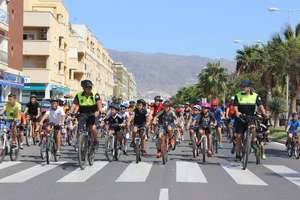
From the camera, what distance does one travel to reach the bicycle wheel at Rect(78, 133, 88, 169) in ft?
50.1

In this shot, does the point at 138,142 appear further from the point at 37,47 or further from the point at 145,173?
the point at 37,47

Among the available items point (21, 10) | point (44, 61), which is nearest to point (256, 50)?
point (44, 61)

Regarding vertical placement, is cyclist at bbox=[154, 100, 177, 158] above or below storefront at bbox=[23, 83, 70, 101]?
below

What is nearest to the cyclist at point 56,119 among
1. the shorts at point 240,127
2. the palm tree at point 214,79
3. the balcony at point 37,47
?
the shorts at point 240,127

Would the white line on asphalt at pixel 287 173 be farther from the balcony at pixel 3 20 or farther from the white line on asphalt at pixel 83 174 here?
the balcony at pixel 3 20

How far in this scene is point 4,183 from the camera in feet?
41.6

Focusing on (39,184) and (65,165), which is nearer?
(39,184)

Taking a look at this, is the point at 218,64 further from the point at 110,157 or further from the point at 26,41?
the point at 110,157

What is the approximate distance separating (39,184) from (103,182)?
4.02 ft

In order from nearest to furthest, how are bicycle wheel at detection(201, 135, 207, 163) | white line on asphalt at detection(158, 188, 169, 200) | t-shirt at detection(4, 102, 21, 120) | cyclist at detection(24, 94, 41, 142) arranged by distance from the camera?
white line on asphalt at detection(158, 188, 169, 200) → bicycle wheel at detection(201, 135, 207, 163) → t-shirt at detection(4, 102, 21, 120) → cyclist at detection(24, 94, 41, 142)

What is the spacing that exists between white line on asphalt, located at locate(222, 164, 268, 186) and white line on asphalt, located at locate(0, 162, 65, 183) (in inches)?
165

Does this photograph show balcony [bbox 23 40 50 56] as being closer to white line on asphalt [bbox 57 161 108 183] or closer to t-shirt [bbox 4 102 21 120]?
t-shirt [bbox 4 102 21 120]

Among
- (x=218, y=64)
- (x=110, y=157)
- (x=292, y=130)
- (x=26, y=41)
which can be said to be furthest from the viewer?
(x=218, y=64)

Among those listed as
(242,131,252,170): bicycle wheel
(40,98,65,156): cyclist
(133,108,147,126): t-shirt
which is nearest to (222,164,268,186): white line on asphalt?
(242,131,252,170): bicycle wheel
